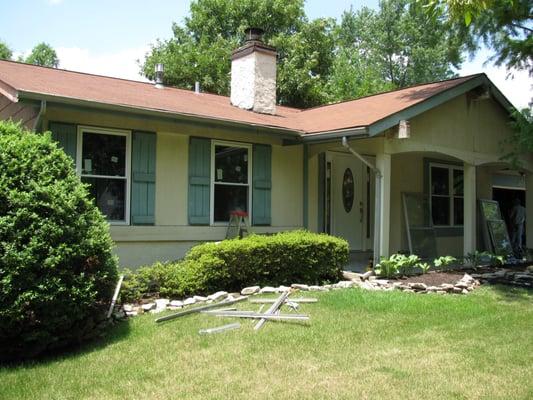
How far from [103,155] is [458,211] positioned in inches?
354

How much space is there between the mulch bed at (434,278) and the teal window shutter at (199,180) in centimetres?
351

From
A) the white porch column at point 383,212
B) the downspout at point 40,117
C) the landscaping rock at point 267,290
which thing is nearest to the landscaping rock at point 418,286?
the white porch column at point 383,212

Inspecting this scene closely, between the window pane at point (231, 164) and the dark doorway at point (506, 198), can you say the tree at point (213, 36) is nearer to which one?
the dark doorway at point (506, 198)

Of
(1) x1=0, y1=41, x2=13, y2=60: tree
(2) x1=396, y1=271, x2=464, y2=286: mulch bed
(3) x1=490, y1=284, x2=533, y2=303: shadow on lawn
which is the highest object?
(1) x1=0, y1=41, x2=13, y2=60: tree

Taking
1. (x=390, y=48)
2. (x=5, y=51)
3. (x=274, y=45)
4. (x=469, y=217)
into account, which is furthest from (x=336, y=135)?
(x=5, y=51)

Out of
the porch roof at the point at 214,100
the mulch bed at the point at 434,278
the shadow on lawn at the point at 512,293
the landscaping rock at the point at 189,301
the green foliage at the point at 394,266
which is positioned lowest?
the shadow on lawn at the point at 512,293

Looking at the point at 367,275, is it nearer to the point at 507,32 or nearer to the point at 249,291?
the point at 249,291

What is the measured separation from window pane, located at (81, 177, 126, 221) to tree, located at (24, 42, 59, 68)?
32.5m

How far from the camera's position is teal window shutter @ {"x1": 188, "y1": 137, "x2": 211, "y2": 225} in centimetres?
884

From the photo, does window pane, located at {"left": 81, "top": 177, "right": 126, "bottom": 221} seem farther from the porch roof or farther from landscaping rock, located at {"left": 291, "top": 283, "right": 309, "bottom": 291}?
landscaping rock, located at {"left": 291, "top": 283, "right": 309, "bottom": 291}

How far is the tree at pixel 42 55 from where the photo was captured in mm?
36531

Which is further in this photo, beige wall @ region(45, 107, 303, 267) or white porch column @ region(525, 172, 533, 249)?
white porch column @ region(525, 172, 533, 249)

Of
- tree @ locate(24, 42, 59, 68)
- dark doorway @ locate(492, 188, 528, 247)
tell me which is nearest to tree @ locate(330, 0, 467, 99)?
dark doorway @ locate(492, 188, 528, 247)

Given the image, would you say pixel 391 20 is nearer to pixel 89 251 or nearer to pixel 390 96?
pixel 390 96
